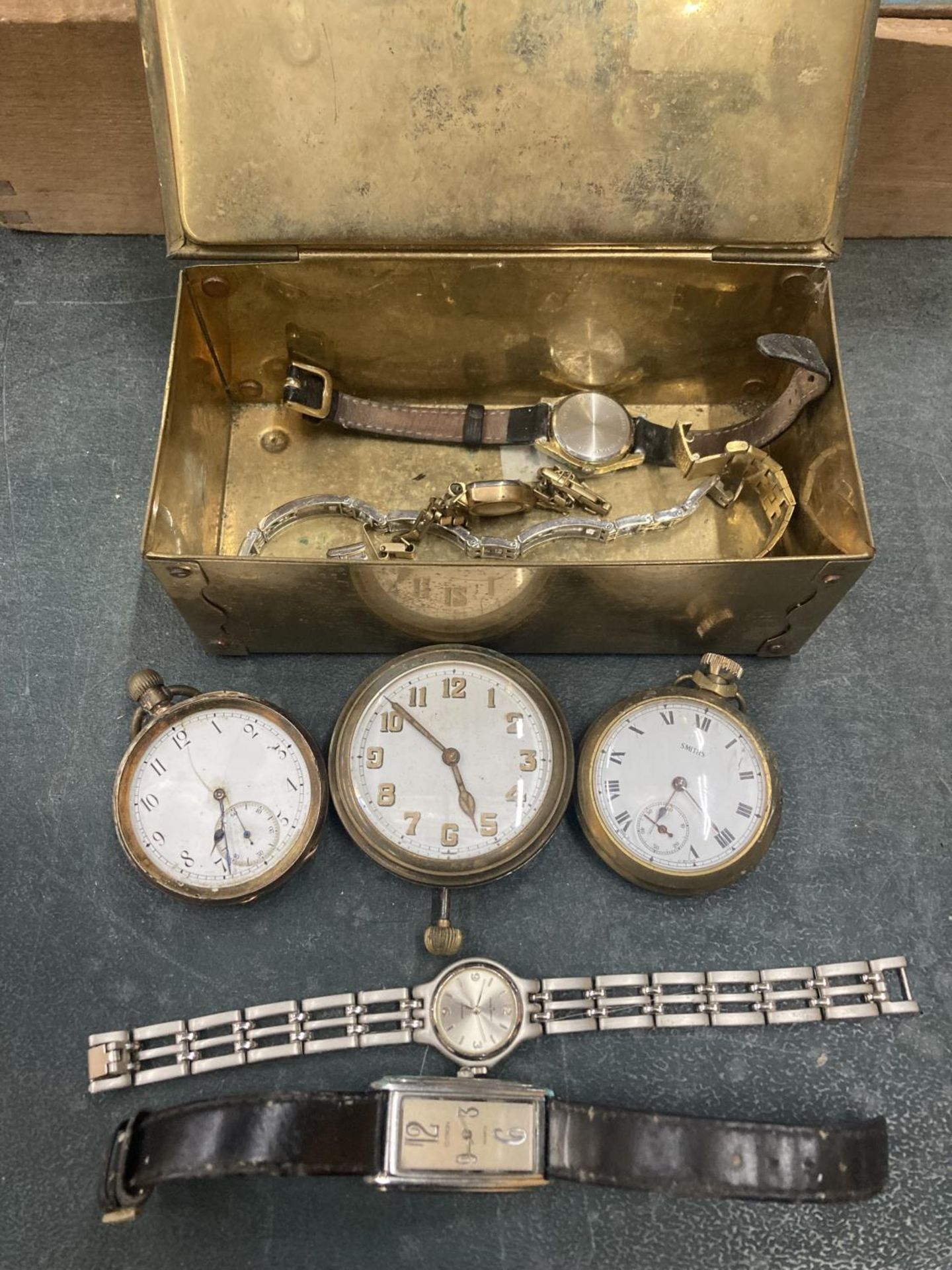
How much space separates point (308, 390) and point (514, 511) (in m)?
0.63

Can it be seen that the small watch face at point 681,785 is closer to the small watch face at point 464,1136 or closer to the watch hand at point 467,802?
the watch hand at point 467,802

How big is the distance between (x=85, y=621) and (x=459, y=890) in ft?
3.79

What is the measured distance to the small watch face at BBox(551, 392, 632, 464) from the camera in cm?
253

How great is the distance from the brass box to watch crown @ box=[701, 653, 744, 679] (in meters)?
0.08

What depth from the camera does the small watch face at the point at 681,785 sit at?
204 cm

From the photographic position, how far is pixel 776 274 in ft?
7.67

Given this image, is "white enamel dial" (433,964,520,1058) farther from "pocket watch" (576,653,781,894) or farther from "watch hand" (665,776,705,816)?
"watch hand" (665,776,705,816)

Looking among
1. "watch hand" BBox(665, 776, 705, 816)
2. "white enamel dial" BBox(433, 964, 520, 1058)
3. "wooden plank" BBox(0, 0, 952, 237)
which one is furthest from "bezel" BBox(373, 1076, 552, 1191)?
"wooden plank" BBox(0, 0, 952, 237)

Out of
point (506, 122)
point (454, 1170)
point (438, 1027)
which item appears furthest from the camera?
point (506, 122)

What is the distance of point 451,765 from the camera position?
2.09 m

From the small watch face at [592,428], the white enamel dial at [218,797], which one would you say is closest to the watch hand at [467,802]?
the white enamel dial at [218,797]

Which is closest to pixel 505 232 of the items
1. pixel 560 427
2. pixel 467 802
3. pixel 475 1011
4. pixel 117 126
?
pixel 560 427

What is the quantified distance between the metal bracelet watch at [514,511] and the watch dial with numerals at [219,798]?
465mm

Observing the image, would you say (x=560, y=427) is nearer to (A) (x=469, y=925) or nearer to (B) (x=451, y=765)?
(B) (x=451, y=765)
